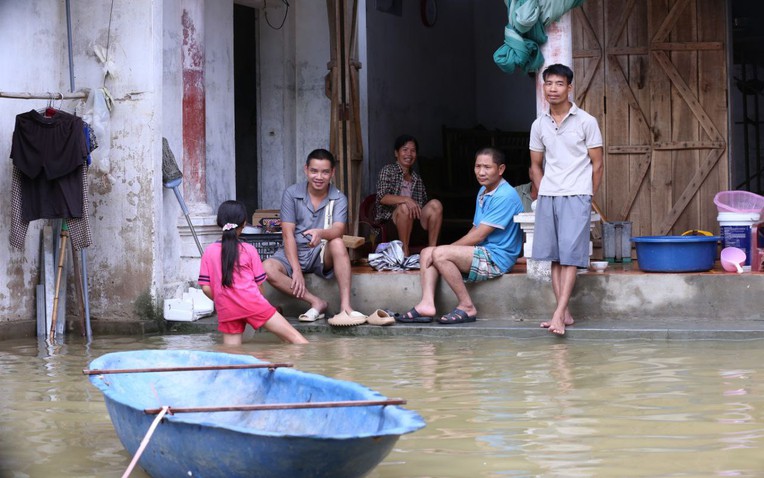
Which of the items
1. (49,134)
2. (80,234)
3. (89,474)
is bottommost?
(89,474)

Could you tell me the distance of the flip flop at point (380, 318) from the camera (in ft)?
30.3

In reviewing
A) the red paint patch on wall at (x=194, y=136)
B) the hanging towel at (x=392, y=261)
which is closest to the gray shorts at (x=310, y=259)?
the hanging towel at (x=392, y=261)

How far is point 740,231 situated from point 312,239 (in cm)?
357

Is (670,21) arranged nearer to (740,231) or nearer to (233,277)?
(740,231)

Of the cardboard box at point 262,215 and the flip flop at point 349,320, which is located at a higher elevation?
the cardboard box at point 262,215

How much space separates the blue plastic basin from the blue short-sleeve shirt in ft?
3.31

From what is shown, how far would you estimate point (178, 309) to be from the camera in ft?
32.6

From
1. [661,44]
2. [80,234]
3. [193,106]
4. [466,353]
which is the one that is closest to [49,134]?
[80,234]

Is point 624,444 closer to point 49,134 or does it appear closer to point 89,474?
point 89,474

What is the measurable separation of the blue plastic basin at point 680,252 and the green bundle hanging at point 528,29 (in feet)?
5.81

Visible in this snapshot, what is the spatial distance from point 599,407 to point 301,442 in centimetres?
254

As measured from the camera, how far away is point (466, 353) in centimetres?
814

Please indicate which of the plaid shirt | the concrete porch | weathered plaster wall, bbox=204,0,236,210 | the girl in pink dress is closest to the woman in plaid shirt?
the plaid shirt

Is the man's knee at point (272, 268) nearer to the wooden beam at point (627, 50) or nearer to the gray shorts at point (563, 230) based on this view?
the gray shorts at point (563, 230)
